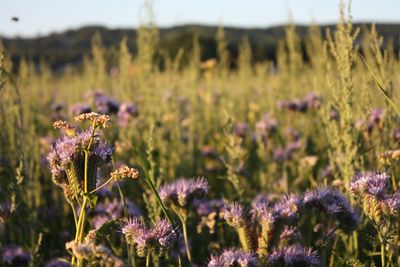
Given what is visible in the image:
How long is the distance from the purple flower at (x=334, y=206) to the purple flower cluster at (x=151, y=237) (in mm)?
625

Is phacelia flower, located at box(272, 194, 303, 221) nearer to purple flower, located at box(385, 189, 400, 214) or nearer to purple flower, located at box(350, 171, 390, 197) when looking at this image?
purple flower, located at box(350, 171, 390, 197)

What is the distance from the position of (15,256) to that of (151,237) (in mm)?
1417

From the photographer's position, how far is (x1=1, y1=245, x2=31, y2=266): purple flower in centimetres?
277

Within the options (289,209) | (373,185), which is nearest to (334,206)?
(289,209)

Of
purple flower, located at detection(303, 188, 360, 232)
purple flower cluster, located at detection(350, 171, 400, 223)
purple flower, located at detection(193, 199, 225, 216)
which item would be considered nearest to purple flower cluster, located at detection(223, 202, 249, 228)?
purple flower, located at detection(303, 188, 360, 232)

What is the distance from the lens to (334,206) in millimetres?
2041

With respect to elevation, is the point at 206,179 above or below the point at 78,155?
below

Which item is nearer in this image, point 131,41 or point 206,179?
point 206,179

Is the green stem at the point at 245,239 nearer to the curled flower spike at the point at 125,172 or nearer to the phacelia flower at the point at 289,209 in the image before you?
the phacelia flower at the point at 289,209

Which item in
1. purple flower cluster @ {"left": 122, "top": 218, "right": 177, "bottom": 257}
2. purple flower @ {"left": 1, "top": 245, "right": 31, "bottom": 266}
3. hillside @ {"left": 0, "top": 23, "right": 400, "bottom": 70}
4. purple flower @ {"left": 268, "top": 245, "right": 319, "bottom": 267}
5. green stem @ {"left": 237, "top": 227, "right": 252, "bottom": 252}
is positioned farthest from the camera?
hillside @ {"left": 0, "top": 23, "right": 400, "bottom": 70}

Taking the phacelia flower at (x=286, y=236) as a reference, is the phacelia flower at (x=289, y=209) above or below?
above

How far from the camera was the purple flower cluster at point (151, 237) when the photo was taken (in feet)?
5.47

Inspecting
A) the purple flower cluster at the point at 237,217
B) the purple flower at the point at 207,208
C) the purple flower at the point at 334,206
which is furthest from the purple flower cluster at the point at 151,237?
the purple flower at the point at 207,208

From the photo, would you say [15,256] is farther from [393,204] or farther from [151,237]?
[393,204]
